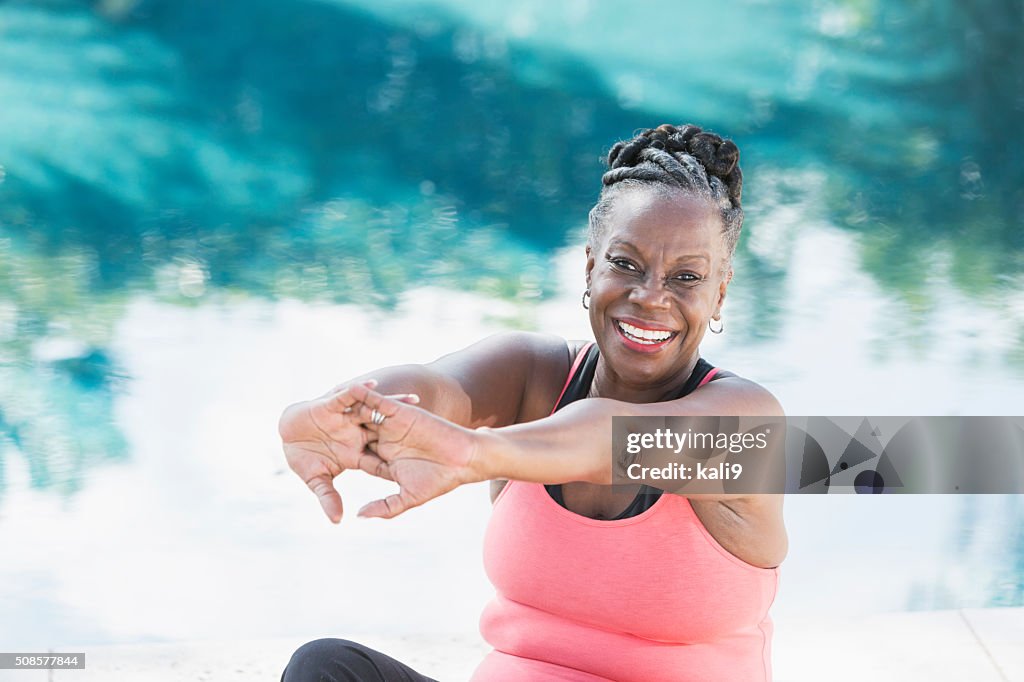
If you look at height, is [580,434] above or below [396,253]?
below

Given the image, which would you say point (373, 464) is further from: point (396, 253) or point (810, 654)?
point (396, 253)

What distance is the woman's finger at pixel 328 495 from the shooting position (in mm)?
1299

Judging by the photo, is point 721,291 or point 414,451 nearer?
point 414,451

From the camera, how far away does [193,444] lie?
13.2ft

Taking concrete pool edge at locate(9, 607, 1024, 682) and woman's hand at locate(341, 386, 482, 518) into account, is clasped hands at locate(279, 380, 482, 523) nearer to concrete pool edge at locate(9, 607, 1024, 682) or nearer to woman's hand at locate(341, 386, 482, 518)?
woman's hand at locate(341, 386, 482, 518)

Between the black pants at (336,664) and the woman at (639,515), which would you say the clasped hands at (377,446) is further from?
the black pants at (336,664)

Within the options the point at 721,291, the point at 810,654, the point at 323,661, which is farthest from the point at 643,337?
the point at 810,654

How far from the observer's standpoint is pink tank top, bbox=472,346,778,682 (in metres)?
1.54

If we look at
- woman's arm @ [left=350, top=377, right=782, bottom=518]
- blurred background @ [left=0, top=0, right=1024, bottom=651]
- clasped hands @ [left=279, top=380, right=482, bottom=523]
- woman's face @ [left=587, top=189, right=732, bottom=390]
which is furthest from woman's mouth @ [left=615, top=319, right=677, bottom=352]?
blurred background @ [left=0, top=0, right=1024, bottom=651]

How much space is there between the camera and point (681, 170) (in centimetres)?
161

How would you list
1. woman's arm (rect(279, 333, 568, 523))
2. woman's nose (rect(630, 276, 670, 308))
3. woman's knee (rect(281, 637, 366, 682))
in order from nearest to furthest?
woman's arm (rect(279, 333, 568, 523)) < woman's knee (rect(281, 637, 366, 682)) < woman's nose (rect(630, 276, 670, 308))

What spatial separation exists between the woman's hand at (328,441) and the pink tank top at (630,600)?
358 millimetres

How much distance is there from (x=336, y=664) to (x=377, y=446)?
0.34 meters

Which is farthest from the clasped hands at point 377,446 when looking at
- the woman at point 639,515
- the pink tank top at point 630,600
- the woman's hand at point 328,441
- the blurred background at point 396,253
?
the blurred background at point 396,253
